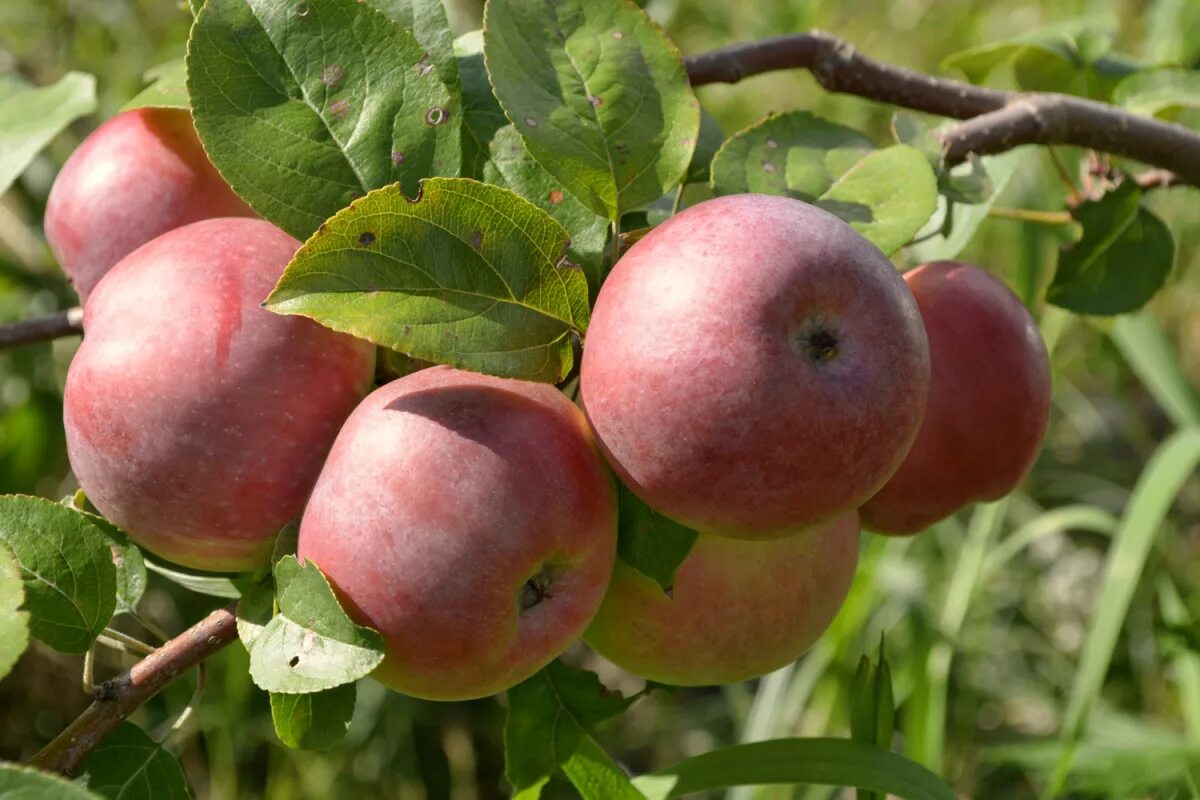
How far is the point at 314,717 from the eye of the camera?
615mm

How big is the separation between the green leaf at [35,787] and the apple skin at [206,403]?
0.17m

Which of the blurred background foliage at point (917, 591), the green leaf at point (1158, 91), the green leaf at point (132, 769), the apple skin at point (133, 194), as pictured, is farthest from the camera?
the blurred background foliage at point (917, 591)

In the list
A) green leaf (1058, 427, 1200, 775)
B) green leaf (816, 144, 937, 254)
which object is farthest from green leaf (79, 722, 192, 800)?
green leaf (1058, 427, 1200, 775)

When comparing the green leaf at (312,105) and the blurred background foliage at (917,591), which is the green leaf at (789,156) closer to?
the green leaf at (312,105)

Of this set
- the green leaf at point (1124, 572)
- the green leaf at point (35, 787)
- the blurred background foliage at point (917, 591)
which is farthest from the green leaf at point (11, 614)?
the green leaf at point (1124, 572)

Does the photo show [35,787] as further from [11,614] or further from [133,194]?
[133,194]

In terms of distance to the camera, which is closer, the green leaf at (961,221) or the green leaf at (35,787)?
the green leaf at (35,787)

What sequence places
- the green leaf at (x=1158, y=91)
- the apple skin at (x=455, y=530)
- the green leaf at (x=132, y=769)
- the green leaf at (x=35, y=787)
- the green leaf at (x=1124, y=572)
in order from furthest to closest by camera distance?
1. the green leaf at (x=1124, y=572)
2. the green leaf at (x=1158, y=91)
3. the green leaf at (x=132, y=769)
4. the apple skin at (x=455, y=530)
5. the green leaf at (x=35, y=787)

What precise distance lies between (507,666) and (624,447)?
0.12 m

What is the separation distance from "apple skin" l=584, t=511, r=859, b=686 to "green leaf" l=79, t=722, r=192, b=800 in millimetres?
250

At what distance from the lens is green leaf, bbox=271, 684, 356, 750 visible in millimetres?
603

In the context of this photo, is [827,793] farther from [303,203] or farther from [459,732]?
[303,203]

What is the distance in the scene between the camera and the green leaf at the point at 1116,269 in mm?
1000

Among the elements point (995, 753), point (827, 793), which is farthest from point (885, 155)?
point (827, 793)
